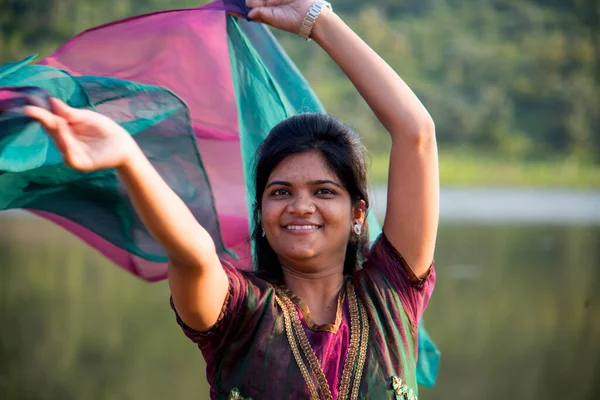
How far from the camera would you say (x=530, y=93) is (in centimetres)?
3172

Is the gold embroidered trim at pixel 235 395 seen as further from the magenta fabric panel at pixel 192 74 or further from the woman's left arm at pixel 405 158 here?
the magenta fabric panel at pixel 192 74

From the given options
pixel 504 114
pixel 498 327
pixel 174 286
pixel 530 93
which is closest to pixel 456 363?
pixel 498 327

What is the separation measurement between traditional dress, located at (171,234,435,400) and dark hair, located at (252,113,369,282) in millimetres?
120

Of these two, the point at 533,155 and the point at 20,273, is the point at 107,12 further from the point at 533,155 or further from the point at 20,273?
the point at 20,273

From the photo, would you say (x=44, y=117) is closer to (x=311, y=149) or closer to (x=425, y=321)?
(x=311, y=149)

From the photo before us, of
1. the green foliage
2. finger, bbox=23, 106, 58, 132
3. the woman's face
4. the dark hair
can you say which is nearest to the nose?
the woman's face

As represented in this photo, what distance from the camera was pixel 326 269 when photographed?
1.92 meters

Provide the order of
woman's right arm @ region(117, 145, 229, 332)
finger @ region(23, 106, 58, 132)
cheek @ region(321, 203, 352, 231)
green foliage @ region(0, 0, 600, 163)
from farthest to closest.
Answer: green foliage @ region(0, 0, 600, 163)
cheek @ region(321, 203, 352, 231)
woman's right arm @ region(117, 145, 229, 332)
finger @ region(23, 106, 58, 132)

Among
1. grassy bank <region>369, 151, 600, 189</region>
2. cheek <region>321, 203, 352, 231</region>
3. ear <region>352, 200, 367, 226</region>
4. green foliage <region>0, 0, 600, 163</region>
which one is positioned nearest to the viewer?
cheek <region>321, 203, 352, 231</region>

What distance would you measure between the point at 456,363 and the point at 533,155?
23441 millimetres

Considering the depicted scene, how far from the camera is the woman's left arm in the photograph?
6.17ft

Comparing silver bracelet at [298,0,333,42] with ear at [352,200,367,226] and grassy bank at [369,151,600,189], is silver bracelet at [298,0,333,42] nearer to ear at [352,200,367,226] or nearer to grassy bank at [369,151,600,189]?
ear at [352,200,367,226]

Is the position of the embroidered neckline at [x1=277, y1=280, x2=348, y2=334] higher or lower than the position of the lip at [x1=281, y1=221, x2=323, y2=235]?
lower

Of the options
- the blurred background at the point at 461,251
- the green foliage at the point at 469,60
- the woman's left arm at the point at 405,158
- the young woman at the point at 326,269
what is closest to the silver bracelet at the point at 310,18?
the young woman at the point at 326,269
